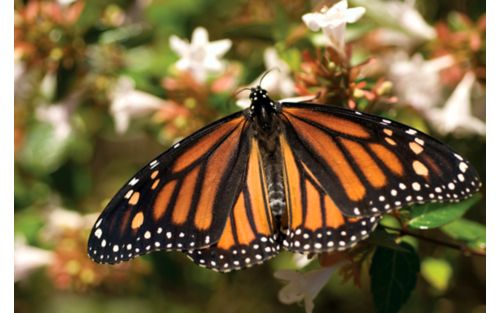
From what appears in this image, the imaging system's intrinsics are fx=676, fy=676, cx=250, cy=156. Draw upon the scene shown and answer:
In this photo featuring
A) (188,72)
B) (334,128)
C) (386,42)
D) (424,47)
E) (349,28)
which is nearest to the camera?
(334,128)

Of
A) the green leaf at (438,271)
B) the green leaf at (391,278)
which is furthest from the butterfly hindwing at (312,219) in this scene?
the green leaf at (438,271)

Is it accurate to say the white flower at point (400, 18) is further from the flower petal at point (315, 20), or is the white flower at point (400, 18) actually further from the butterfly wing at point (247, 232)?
the butterfly wing at point (247, 232)

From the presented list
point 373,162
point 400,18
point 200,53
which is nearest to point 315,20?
point 373,162

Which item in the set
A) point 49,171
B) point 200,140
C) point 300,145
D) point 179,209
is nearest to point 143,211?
point 179,209

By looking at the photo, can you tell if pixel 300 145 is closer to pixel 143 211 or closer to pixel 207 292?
pixel 143 211

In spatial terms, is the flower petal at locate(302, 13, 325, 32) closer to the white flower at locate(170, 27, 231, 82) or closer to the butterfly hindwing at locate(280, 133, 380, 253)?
the butterfly hindwing at locate(280, 133, 380, 253)

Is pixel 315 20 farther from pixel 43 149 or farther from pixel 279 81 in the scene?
pixel 43 149
